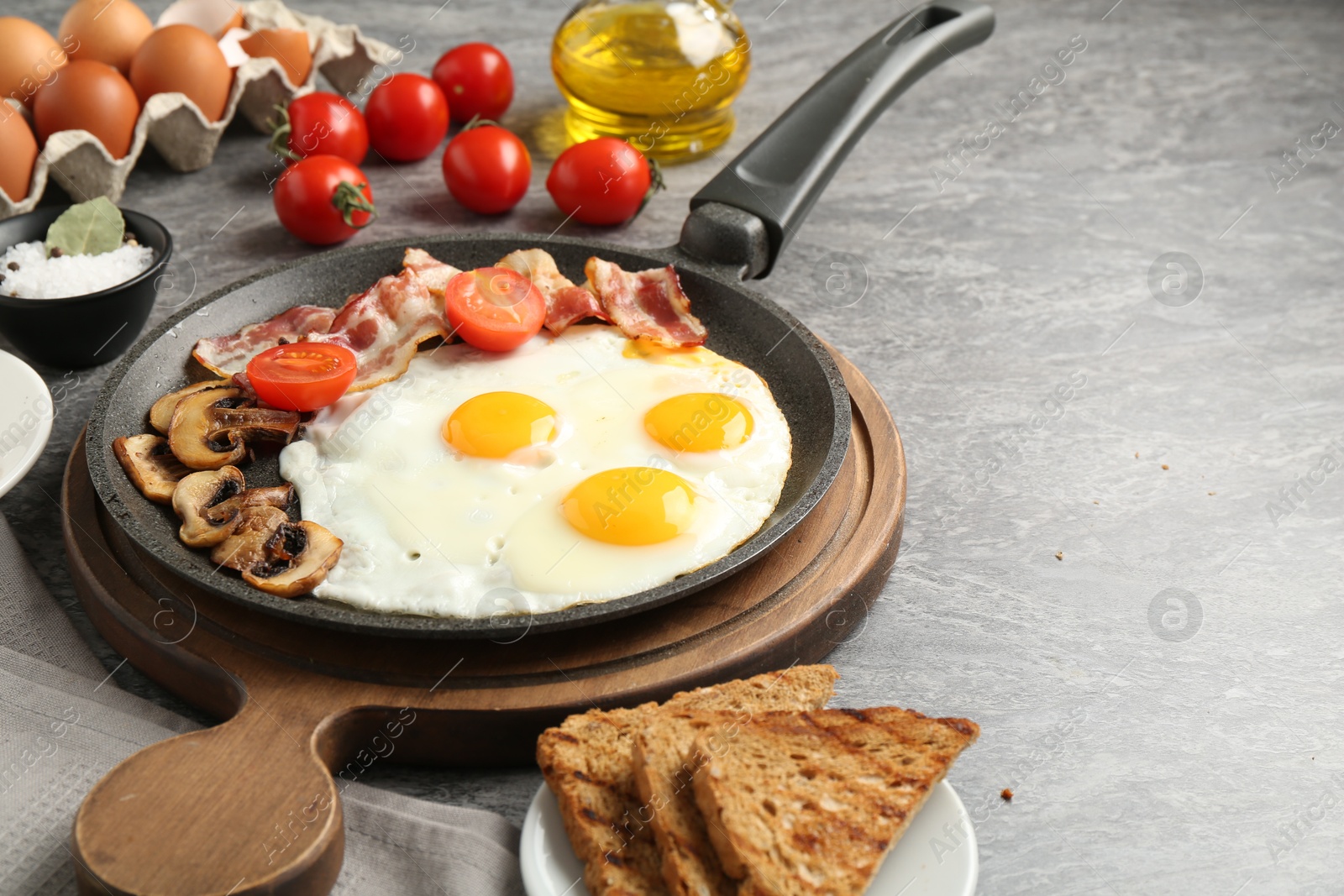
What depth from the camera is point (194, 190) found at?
4.23 metres

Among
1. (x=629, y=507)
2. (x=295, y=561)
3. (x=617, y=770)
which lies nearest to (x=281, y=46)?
(x=295, y=561)

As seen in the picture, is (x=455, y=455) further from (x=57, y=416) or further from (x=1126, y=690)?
(x=1126, y=690)

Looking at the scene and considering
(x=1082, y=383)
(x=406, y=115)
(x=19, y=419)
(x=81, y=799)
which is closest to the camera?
(x=81, y=799)

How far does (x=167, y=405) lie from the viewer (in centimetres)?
280

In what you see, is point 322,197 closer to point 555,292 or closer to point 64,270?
point 64,270

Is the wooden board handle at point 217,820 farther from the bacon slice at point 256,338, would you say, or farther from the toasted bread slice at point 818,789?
the bacon slice at point 256,338

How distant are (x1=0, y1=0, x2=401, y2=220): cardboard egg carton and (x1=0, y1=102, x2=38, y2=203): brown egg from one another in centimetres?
3

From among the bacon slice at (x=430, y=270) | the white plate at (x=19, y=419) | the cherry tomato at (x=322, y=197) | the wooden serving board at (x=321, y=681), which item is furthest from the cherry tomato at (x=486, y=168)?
the wooden serving board at (x=321, y=681)

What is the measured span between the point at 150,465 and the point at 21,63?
2052 millimetres

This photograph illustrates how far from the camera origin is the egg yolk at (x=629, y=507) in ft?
7.90

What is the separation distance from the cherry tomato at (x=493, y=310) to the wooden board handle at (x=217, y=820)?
4.03 ft

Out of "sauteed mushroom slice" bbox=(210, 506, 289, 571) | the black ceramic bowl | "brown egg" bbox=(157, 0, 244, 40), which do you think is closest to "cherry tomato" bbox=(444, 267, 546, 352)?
"sauteed mushroom slice" bbox=(210, 506, 289, 571)

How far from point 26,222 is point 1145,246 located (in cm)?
370

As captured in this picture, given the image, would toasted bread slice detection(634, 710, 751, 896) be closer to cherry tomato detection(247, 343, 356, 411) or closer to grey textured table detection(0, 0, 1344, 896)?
grey textured table detection(0, 0, 1344, 896)
